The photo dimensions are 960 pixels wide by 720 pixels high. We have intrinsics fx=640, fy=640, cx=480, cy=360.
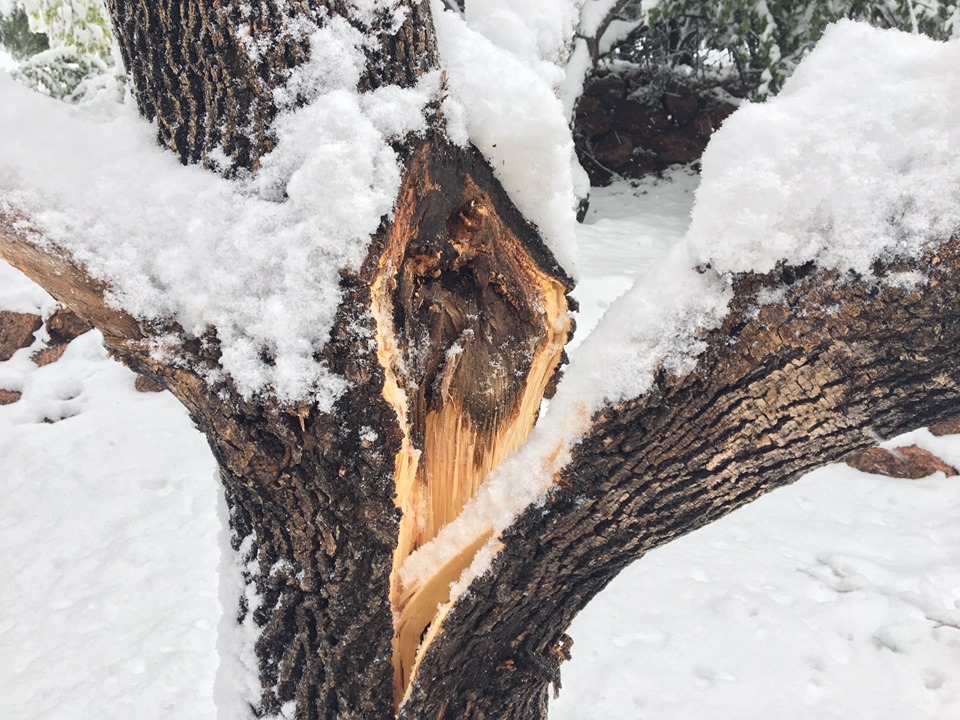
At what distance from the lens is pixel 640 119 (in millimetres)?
5355

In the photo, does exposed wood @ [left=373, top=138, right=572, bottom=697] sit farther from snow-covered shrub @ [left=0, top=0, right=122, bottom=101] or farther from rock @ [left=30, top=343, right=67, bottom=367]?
snow-covered shrub @ [left=0, top=0, right=122, bottom=101]

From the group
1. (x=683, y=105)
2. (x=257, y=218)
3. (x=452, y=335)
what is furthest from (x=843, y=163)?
(x=683, y=105)

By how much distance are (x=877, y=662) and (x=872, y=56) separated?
188cm

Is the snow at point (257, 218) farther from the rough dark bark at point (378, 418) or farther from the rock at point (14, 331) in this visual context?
the rock at point (14, 331)

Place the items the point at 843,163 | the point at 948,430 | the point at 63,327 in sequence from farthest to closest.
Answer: the point at 63,327 → the point at 948,430 → the point at 843,163

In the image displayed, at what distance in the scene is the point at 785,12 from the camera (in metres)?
3.85

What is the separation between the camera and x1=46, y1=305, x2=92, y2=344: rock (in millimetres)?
3609

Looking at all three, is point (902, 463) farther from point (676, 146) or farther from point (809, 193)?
point (676, 146)

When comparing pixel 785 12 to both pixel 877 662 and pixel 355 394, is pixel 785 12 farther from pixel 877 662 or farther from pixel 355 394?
pixel 355 394

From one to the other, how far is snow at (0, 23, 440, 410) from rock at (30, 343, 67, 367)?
3214mm

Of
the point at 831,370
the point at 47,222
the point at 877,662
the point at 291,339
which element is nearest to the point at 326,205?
the point at 291,339

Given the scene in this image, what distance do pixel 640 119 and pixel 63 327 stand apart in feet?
14.7

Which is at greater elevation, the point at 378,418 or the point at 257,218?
the point at 257,218

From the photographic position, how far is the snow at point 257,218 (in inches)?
29.5
